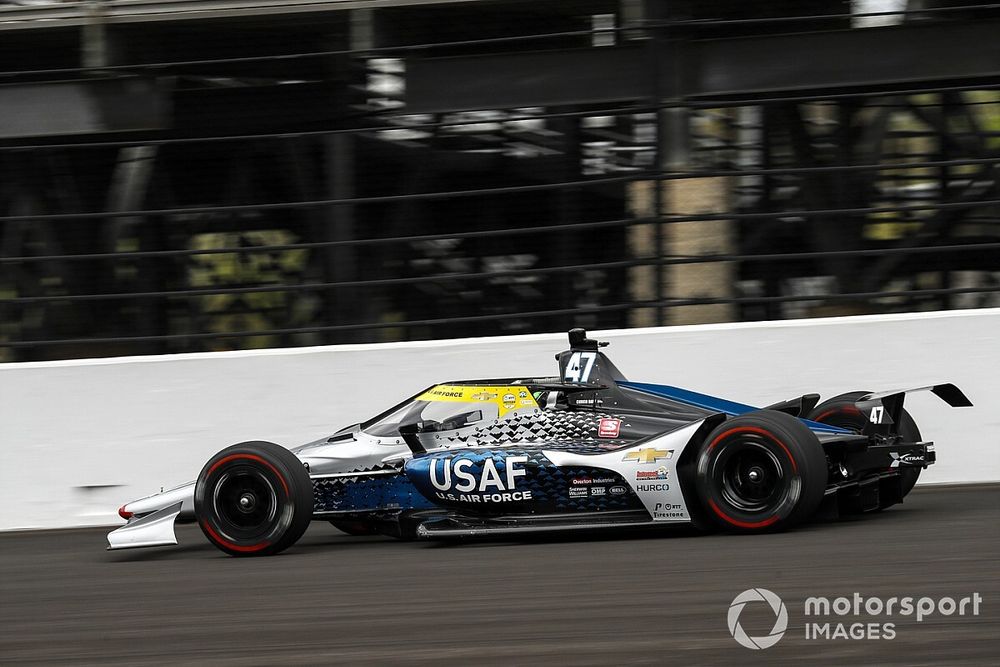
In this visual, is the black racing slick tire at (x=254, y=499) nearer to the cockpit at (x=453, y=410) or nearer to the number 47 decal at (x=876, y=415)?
the cockpit at (x=453, y=410)

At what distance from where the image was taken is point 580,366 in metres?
7.11

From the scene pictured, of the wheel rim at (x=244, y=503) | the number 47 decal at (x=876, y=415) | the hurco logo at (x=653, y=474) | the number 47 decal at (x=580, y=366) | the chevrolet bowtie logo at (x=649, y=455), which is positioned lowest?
the wheel rim at (x=244, y=503)

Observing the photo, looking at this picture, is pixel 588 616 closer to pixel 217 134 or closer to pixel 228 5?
pixel 217 134

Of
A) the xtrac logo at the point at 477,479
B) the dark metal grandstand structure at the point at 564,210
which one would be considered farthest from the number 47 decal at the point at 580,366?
the dark metal grandstand structure at the point at 564,210

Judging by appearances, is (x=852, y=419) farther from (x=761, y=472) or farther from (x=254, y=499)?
(x=254, y=499)

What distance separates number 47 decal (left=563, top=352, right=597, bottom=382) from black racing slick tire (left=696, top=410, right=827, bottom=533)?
92 cm

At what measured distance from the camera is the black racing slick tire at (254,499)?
6863 mm

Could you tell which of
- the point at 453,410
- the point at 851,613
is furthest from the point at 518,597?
the point at 453,410

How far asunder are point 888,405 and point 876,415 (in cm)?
18

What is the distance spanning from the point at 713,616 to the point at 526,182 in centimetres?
557

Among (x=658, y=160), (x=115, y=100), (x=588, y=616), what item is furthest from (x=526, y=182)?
(x=588, y=616)

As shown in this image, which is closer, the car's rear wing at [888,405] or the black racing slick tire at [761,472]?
the black racing slick tire at [761,472]

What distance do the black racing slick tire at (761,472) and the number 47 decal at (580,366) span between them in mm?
924

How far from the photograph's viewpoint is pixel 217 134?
11477 mm
